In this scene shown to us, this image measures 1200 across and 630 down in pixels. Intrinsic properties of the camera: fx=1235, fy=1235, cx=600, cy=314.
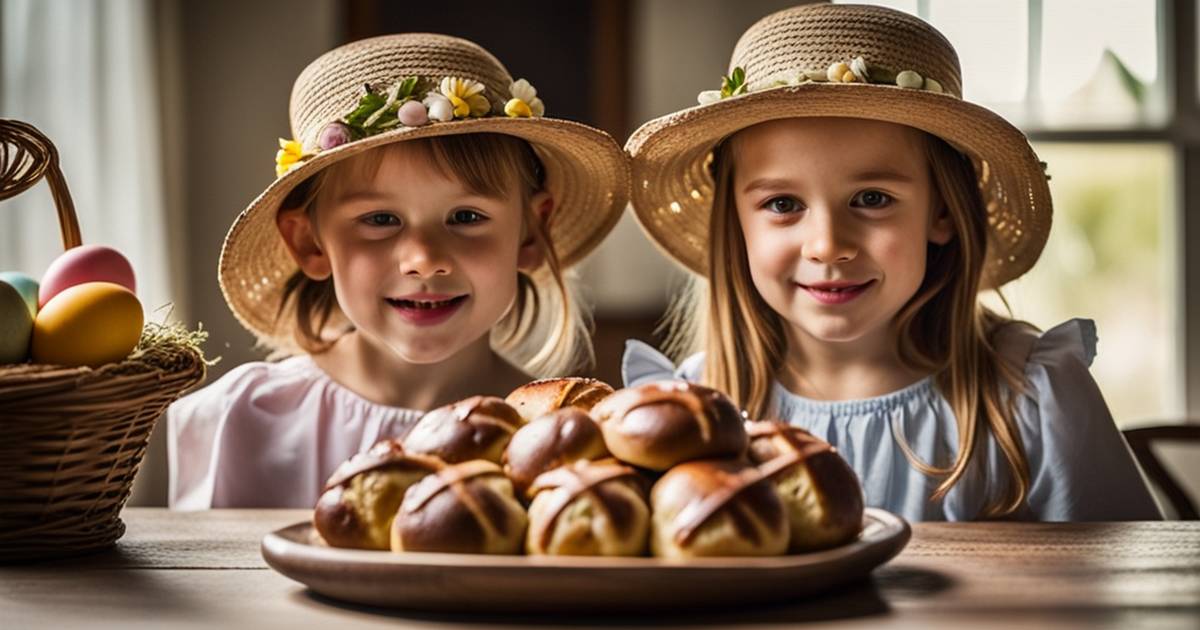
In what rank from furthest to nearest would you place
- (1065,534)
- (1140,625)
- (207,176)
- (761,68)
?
(207,176), (761,68), (1065,534), (1140,625)

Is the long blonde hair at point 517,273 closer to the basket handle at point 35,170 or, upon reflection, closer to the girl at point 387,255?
the girl at point 387,255

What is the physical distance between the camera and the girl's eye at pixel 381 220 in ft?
4.67

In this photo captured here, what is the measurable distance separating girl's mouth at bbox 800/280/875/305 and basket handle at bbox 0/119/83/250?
30.5 inches

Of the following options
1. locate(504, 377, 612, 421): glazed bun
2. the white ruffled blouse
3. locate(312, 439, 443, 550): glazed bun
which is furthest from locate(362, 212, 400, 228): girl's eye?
locate(312, 439, 443, 550): glazed bun

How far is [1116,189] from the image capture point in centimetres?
347

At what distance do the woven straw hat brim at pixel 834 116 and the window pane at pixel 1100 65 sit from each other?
2010mm

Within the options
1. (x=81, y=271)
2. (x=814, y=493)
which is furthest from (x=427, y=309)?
(x=814, y=493)

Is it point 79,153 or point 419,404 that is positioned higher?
point 79,153

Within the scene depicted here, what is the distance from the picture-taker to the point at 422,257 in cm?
138

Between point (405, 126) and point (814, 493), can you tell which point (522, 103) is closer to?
point (405, 126)

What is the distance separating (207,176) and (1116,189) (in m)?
2.68

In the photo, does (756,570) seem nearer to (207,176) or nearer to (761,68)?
(761,68)

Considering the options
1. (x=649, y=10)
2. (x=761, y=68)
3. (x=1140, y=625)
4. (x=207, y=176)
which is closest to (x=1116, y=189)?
(x=649, y=10)

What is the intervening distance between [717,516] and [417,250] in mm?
715
